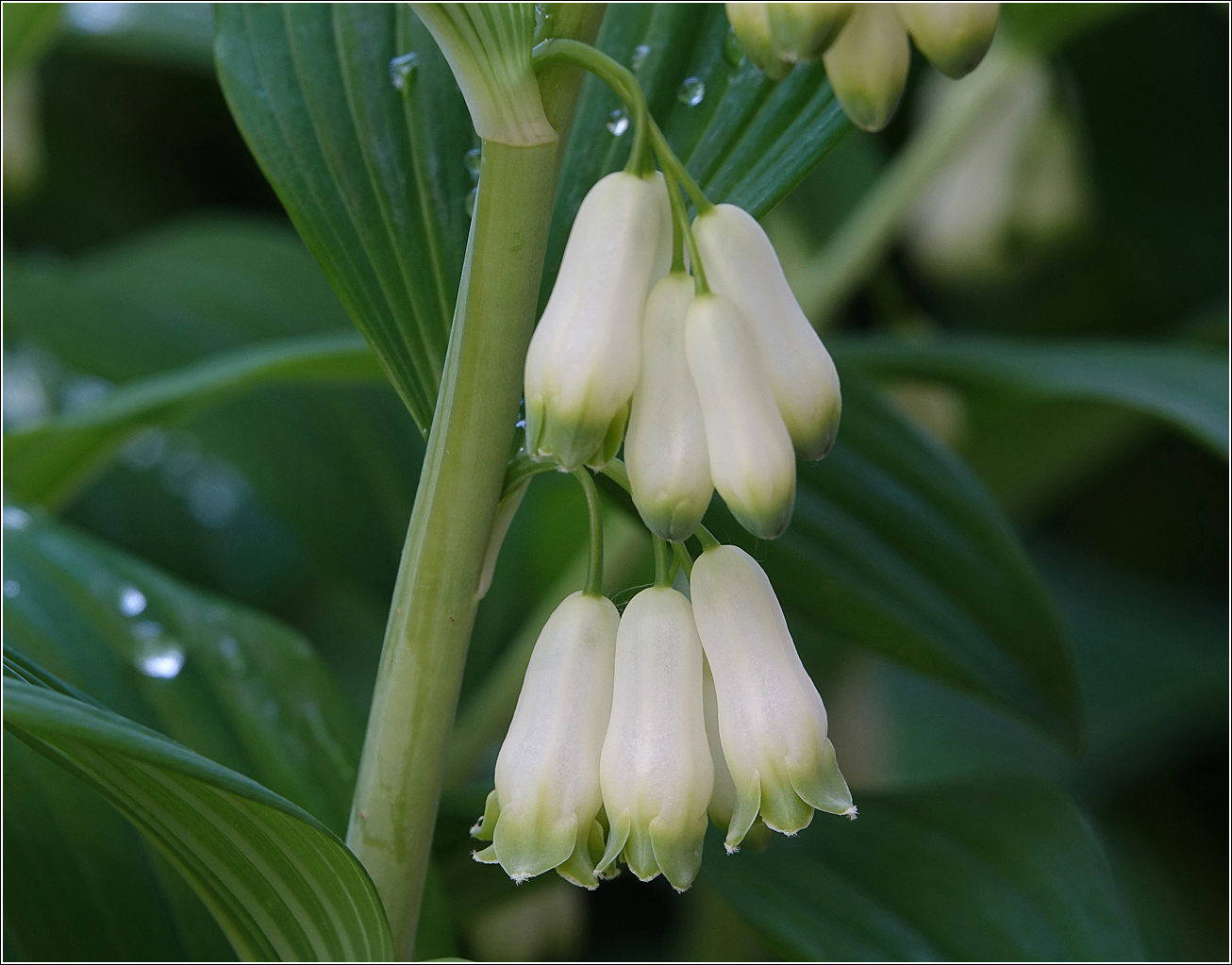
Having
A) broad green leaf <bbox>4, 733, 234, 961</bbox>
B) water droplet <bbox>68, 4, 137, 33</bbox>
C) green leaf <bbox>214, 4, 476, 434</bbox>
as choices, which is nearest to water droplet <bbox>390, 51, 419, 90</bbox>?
green leaf <bbox>214, 4, 476, 434</bbox>

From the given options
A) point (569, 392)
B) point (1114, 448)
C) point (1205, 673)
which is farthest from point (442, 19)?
point (1205, 673)

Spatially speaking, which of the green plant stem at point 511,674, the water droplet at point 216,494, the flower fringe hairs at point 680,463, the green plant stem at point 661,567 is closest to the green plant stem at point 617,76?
the flower fringe hairs at point 680,463

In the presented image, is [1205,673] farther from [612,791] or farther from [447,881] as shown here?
[612,791]

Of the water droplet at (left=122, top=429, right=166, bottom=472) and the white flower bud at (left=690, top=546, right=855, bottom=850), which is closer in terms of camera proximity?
the white flower bud at (left=690, top=546, right=855, bottom=850)

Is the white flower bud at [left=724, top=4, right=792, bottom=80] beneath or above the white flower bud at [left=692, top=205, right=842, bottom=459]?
above

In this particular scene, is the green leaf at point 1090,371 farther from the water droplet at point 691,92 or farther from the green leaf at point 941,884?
the water droplet at point 691,92

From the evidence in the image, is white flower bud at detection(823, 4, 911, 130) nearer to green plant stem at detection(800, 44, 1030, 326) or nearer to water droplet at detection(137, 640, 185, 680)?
water droplet at detection(137, 640, 185, 680)

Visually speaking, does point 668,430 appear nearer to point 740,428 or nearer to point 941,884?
point 740,428

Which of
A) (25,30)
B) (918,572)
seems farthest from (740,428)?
(25,30)
